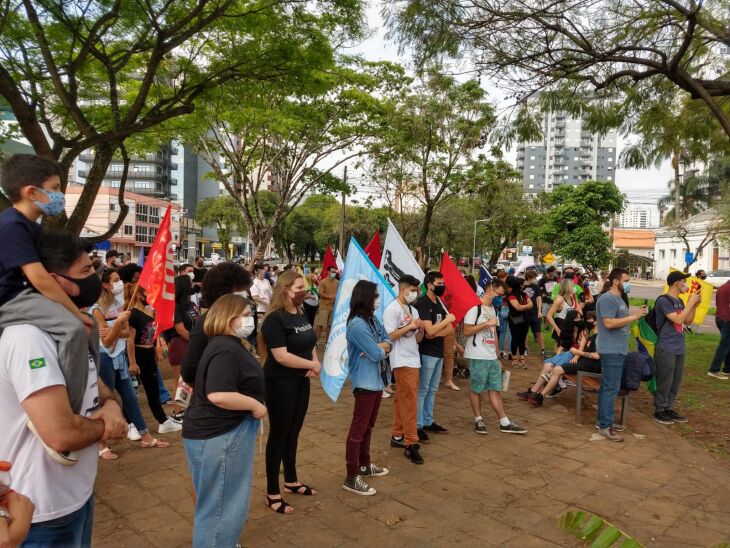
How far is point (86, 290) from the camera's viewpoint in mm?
2186

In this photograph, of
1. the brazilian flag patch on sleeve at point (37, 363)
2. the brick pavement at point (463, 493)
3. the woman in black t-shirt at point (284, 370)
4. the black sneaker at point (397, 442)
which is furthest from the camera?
the black sneaker at point (397, 442)

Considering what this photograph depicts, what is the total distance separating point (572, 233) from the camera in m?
31.0

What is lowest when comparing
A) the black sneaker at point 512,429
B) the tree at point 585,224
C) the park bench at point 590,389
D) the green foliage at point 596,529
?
the black sneaker at point 512,429

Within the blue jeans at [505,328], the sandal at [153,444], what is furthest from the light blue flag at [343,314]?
the blue jeans at [505,328]

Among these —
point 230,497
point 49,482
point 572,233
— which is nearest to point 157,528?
point 230,497

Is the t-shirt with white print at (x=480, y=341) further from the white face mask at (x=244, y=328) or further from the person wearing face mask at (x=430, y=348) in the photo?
the white face mask at (x=244, y=328)

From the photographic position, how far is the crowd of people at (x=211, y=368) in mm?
1806

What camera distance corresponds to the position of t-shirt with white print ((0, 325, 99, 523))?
1739mm

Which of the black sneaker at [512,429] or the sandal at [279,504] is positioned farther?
the black sneaker at [512,429]

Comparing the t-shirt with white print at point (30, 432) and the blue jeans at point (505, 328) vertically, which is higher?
the t-shirt with white print at point (30, 432)

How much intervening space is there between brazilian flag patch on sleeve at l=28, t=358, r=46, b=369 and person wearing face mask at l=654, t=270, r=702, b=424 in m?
6.76

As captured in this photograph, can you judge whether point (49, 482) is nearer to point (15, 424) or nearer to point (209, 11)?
point (15, 424)

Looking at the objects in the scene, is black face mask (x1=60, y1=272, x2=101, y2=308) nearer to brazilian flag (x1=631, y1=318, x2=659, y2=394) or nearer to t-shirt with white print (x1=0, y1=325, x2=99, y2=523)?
t-shirt with white print (x1=0, y1=325, x2=99, y2=523)

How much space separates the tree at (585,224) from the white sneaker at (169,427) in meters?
27.9
